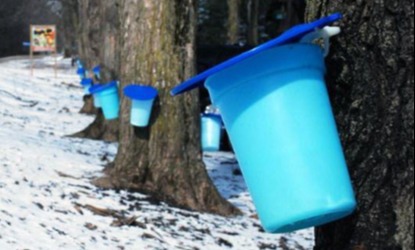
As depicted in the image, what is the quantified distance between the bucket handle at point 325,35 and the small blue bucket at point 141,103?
3960mm

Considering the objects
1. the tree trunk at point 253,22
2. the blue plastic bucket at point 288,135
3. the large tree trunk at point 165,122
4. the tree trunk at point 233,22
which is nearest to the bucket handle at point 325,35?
the blue plastic bucket at point 288,135

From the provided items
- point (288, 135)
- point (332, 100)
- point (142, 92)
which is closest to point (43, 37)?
point (142, 92)

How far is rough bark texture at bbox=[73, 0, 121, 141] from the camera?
32.8 ft

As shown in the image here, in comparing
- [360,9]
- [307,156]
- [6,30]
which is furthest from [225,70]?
[6,30]

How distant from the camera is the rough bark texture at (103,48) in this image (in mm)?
9984

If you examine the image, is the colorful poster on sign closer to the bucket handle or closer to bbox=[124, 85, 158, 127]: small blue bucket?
bbox=[124, 85, 158, 127]: small blue bucket

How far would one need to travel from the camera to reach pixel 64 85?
23.4 meters

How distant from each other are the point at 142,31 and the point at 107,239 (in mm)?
2008

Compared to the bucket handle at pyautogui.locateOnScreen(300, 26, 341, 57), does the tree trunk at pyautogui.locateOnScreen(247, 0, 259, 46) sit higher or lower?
lower

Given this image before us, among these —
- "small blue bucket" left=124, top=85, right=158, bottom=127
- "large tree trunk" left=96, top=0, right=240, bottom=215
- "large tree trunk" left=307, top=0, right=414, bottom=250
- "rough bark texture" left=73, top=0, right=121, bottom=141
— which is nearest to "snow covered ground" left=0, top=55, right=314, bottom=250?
"large tree trunk" left=96, top=0, right=240, bottom=215

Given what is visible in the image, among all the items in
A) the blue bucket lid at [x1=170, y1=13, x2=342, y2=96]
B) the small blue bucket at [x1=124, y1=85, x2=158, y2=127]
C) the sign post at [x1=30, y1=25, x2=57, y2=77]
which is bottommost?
the sign post at [x1=30, y1=25, x2=57, y2=77]

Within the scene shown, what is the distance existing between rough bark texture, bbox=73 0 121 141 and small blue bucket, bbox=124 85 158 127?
113cm

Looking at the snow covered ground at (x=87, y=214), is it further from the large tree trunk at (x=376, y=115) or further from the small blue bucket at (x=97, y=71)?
the small blue bucket at (x=97, y=71)

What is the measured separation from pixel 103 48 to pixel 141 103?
252 inches
